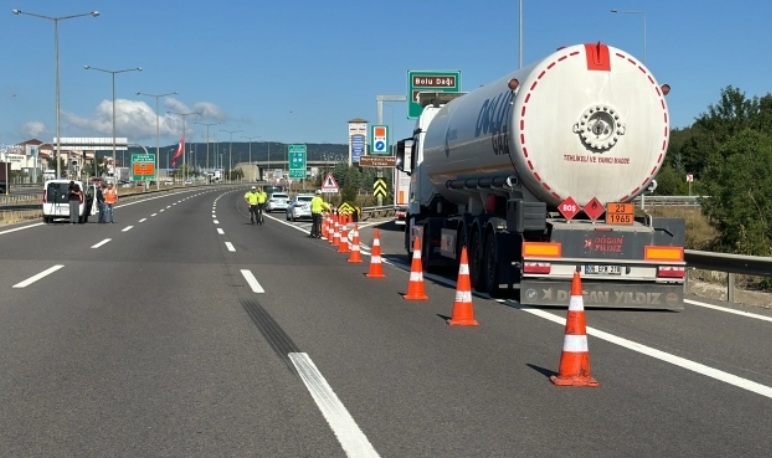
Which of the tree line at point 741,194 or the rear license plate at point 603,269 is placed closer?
the rear license plate at point 603,269

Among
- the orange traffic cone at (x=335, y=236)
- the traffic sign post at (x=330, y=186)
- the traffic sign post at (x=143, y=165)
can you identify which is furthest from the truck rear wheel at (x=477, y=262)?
the traffic sign post at (x=143, y=165)

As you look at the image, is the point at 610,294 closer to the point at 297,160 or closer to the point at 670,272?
the point at 670,272

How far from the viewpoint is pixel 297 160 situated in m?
69.2

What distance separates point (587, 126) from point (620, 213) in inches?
50.8

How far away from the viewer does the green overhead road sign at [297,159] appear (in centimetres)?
6862

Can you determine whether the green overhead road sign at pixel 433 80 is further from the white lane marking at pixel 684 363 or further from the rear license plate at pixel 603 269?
the white lane marking at pixel 684 363

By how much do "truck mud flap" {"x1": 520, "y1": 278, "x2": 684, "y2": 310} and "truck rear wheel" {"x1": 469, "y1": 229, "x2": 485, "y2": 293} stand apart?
7.06 ft

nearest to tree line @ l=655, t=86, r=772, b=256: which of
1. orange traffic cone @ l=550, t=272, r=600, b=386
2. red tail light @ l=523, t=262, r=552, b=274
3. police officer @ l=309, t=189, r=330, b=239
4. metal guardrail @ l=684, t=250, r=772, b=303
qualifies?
police officer @ l=309, t=189, r=330, b=239

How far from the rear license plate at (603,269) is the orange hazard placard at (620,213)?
717 mm

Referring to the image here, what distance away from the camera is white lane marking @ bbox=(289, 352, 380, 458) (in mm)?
5449

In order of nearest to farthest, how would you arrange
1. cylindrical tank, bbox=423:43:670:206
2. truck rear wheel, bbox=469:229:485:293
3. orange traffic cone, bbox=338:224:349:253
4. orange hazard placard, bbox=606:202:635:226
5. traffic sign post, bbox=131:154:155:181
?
cylindrical tank, bbox=423:43:670:206, orange hazard placard, bbox=606:202:635:226, truck rear wheel, bbox=469:229:485:293, orange traffic cone, bbox=338:224:349:253, traffic sign post, bbox=131:154:155:181

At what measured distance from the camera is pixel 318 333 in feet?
32.5

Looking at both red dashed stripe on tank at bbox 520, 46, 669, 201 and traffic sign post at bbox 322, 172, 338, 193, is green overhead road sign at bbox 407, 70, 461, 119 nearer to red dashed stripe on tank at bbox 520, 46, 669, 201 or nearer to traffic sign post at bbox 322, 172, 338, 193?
traffic sign post at bbox 322, 172, 338, 193

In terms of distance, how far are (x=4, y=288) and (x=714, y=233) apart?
4462cm
